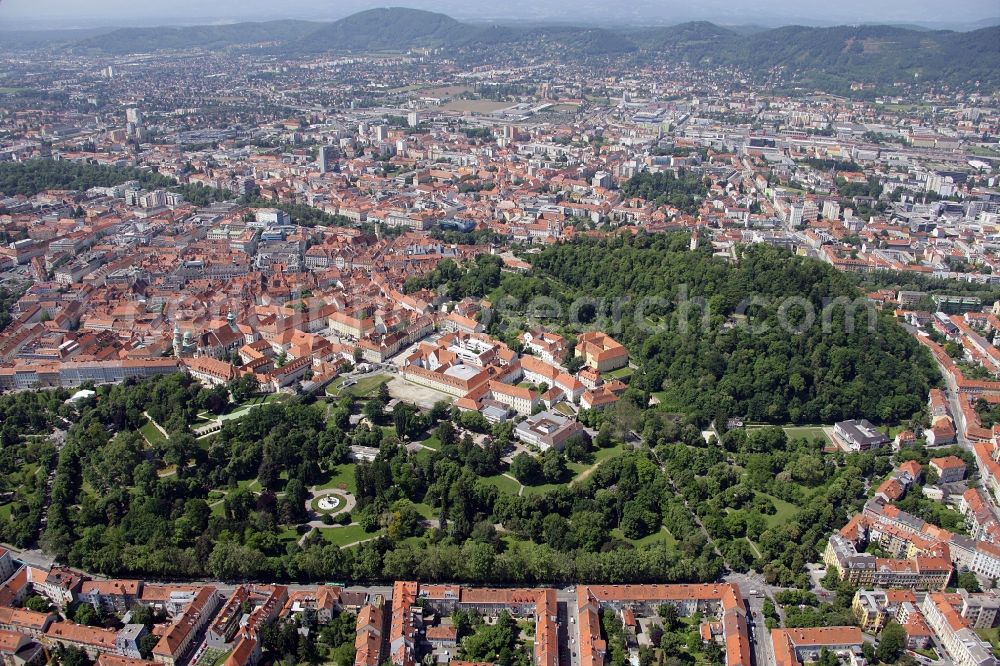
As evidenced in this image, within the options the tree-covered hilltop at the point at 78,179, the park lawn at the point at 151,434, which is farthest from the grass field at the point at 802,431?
the tree-covered hilltop at the point at 78,179

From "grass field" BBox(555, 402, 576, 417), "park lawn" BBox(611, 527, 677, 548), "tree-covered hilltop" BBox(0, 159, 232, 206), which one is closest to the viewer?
"park lawn" BBox(611, 527, 677, 548)

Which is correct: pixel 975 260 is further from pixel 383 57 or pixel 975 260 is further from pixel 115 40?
pixel 115 40

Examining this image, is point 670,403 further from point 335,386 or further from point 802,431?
point 335,386

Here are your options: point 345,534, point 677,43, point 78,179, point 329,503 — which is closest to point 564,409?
point 329,503

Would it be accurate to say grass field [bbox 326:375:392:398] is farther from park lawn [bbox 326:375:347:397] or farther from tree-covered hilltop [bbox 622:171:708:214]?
tree-covered hilltop [bbox 622:171:708:214]

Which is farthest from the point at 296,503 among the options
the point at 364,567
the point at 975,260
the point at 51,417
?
the point at 975,260

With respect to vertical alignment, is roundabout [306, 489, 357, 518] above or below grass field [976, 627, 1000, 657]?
above

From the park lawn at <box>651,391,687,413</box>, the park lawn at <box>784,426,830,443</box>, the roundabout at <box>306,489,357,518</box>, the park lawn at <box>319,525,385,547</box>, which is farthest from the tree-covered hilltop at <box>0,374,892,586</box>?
the park lawn at <box>784,426,830,443</box>
